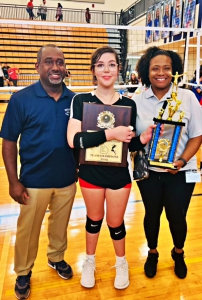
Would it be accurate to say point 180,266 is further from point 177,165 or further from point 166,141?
point 166,141

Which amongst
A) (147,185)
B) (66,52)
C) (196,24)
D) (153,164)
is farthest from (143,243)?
(66,52)

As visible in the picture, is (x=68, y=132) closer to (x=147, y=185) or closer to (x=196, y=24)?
(x=147, y=185)

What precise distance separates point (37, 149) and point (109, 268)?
3.75 ft

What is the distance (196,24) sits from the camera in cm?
886

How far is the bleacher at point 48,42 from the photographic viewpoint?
13.3 metres

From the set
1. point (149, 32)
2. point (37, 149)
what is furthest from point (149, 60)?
point (149, 32)

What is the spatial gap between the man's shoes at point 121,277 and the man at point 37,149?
61cm

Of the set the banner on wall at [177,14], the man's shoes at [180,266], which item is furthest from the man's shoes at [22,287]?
the banner on wall at [177,14]

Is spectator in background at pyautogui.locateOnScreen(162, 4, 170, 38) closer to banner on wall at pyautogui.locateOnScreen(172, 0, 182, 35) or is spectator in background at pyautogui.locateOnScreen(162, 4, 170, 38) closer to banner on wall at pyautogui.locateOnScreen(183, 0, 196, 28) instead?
banner on wall at pyautogui.locateOnScreen(172, 0, 182, 35)

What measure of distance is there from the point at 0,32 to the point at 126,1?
8.81 m

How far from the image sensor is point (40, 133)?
173 cm

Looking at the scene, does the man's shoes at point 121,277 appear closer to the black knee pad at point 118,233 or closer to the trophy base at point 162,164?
the black knee pad at point 118,233

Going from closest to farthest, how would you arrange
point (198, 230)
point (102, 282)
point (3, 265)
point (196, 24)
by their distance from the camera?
1. point (102, 282)
2. point (3, 265)
3. point (198, 230)
4. point (196, 24)

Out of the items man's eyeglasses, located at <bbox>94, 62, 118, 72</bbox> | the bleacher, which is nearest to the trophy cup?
man's eyeglasses, located at <bbox>94, 62, 118, 72</bbox>
